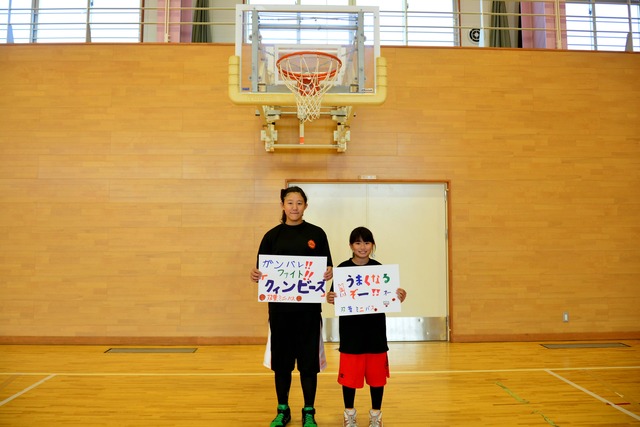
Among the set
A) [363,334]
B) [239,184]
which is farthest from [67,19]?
[363,334]

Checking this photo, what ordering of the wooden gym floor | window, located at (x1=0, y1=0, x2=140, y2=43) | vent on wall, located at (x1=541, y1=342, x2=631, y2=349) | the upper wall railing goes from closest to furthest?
the wooden gym floor < vent on wall, located at (x1=541, y1=342, x2=631, y2=349) < window, located at (x1=0, y1=0, x2=140, y2=43) < the upper wall railing

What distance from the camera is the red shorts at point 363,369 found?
2746mm

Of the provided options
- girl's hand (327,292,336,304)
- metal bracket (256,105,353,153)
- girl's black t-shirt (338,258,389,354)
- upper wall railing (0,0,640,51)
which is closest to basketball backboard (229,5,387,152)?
metal bracket (256,105,353,153)

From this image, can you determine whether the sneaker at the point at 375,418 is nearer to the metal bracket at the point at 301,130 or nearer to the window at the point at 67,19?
the metal bracket at the point at 301,130

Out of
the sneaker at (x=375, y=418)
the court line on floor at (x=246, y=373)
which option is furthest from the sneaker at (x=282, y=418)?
the court line on floor at (x=246, y=373)

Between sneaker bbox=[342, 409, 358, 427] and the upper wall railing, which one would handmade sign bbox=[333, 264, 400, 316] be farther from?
the upper wall railing

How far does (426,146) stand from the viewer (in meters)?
5.75

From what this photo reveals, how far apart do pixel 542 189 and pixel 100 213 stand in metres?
5.37

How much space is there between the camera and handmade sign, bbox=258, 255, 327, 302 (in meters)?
2.84

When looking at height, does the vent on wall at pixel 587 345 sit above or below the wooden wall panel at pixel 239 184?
below

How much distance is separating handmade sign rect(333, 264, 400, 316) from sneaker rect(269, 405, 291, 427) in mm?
724

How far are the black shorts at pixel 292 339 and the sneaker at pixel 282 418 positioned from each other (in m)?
0.26

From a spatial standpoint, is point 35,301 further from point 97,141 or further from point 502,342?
point 502,342

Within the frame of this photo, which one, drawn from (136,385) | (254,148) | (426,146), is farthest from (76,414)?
(426,146)
